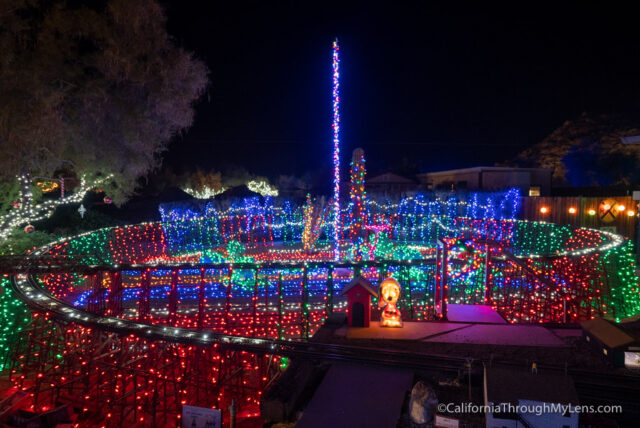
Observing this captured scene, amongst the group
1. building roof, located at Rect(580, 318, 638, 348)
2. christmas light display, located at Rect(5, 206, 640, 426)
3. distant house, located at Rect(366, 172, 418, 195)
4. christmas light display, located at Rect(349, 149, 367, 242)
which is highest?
distant house, located at Rect(366, 172, 418, 195)

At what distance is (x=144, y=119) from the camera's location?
10148mm

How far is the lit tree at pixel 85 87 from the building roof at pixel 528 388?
365 inches

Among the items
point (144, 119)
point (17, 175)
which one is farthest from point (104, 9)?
point (17, 175)

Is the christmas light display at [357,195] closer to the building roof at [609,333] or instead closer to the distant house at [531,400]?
the building roof at [609,333]

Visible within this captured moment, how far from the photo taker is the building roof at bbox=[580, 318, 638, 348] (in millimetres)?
2846

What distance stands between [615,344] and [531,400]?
1.21 m

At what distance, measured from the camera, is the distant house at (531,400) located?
210cm

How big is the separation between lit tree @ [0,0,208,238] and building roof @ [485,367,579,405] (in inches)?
365

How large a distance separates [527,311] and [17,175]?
10860 mm

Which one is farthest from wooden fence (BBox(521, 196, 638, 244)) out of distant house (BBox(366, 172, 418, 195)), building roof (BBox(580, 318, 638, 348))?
building roof (BBox(580, 318, 638, 348))

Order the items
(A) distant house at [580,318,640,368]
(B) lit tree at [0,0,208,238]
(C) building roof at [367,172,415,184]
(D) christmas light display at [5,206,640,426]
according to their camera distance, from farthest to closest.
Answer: (C) building roof at [367,172,415,184], (B) lit tree at [0,0,208,238], (D) christmas light display at [5,206,640,426], (A) distant house at [580,318,640,368]

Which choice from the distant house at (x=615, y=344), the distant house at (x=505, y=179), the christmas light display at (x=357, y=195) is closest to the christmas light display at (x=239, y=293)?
the christmas light display at (x=357, y=195)

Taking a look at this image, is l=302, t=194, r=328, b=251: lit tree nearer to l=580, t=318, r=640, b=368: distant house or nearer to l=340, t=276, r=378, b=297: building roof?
l=340, t=276, r=378, b=297: building roof

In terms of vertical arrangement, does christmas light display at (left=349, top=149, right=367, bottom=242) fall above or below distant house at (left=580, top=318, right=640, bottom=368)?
above
